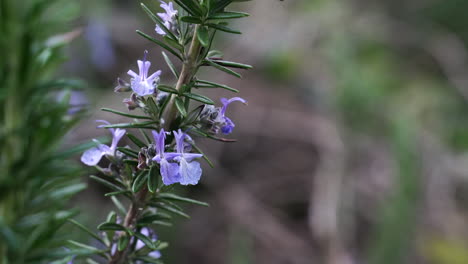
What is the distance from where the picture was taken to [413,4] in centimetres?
396

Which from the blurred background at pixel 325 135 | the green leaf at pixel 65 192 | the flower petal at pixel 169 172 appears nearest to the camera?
the flower petal at pixel 169 172

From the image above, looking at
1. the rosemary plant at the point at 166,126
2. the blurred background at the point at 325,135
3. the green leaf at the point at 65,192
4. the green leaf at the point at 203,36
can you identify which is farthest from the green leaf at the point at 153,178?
the blurred background at the point at 325,135

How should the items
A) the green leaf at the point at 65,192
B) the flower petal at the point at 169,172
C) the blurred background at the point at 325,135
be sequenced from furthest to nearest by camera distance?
the blurred background at the point at 325,135, the green leaf at the point at 65,192, the flower petal at the point at 169,172

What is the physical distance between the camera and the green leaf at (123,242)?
434 millimetres

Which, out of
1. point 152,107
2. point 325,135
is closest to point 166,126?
point 152,107

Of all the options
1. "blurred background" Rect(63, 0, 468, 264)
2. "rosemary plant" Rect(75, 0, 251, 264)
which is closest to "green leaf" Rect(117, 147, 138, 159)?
"rosemary plant" Rect(75, 0, 251, 264)

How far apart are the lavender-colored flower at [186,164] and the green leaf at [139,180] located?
1.5 inches

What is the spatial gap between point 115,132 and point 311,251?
5.89ft

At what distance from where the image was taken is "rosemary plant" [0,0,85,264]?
644 mm

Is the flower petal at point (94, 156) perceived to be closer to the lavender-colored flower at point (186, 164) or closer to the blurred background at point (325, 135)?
the lavender-colored flower at point (186, 164)

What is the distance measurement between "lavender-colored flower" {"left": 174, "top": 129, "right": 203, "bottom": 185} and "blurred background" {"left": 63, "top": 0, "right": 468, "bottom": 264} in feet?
3.20

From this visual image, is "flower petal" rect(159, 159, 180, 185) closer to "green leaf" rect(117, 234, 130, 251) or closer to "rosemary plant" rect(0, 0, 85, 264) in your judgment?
"green leaf" rect(117, 234, 130, 251)

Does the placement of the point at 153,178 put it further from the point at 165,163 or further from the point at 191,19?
the point at 191,19

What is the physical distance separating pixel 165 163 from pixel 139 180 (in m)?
0.05
